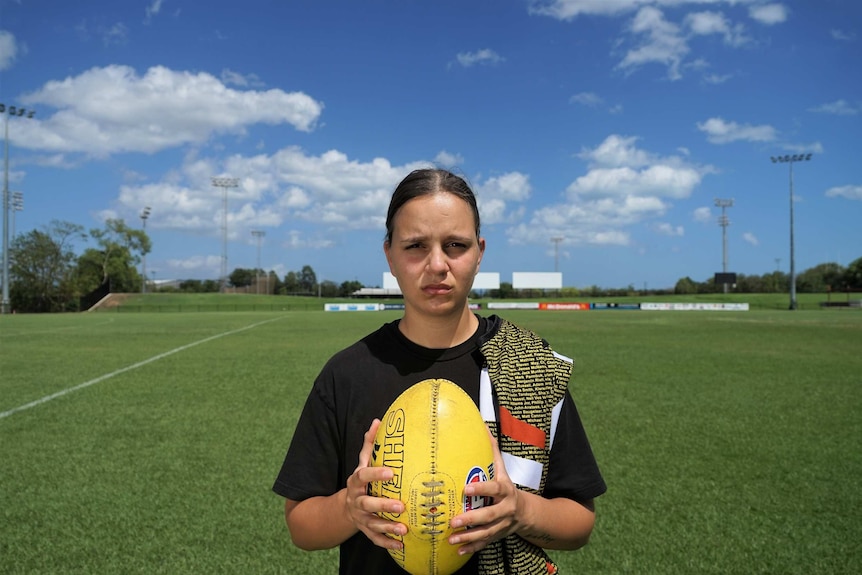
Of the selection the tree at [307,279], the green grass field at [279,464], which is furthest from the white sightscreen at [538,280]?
the green grass field at [279,464]

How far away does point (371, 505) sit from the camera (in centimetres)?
146

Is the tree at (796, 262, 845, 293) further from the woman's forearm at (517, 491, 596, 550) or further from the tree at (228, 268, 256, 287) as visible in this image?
the woman's forearm at (517, 491, 596, 550)

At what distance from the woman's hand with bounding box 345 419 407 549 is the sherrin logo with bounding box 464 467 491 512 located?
0.16 m

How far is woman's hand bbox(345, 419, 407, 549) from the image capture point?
1467mm

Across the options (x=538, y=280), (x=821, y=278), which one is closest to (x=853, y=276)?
(x=821, y=278)

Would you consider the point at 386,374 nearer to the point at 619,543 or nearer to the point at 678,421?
the point at 619,543

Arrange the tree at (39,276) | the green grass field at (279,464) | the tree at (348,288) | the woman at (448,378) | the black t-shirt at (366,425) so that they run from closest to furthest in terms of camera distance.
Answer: the woman at (448,378) < the black t-shirt at (366,425) < the green grass field at (279,464) < the tree at (39,276) < the tree at (348,288)

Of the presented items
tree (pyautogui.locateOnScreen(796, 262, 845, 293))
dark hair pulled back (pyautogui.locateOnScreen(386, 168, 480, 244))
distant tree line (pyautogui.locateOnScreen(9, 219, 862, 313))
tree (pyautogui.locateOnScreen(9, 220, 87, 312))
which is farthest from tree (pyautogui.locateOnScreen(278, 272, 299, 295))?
dark hair pulled back (pyautogui.locateOnScreen(386, 168, 480, 244))

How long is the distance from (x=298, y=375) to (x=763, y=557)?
A: 986cm

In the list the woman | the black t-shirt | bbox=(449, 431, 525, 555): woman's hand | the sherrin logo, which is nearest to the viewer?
bbox=(449, 431, 525, 555): woman's hand

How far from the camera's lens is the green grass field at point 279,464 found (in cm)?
422

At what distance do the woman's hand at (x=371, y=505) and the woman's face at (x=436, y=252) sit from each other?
0.40 m

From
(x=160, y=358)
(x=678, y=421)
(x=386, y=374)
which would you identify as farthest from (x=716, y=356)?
(x=386, y=374)

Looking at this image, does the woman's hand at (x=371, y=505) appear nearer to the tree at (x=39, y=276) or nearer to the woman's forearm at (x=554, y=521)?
the woman's forearm at (x=554, y=521)
